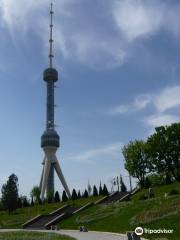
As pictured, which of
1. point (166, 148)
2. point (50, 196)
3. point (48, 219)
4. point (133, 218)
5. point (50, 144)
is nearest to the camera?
point (133, 218)

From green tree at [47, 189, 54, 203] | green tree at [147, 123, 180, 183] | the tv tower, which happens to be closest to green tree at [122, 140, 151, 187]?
green tree at [147, 123, 180, 183]

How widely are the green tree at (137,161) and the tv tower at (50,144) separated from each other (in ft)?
120

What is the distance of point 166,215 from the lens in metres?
34.9

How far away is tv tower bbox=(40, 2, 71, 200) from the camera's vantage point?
373 ft

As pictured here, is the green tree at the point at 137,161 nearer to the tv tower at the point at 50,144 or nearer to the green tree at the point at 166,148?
the green tree at the point at 166,148

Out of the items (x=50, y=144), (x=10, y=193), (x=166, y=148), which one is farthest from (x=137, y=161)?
(x=50, y=144)

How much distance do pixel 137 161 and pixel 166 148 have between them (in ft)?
29.9

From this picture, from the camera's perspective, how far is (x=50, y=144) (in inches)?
4469

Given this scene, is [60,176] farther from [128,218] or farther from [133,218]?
[133,218]

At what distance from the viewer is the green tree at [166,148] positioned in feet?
237

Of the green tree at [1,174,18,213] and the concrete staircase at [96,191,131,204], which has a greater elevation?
the green tree at [1,174,18,213]

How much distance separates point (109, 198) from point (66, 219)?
42.2 feet

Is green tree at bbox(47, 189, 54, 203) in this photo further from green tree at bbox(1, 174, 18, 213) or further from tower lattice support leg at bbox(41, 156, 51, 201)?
green tree at bbox(1, 174, 18, 213)

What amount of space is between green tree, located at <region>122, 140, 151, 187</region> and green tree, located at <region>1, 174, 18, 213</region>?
2130 centimetres
